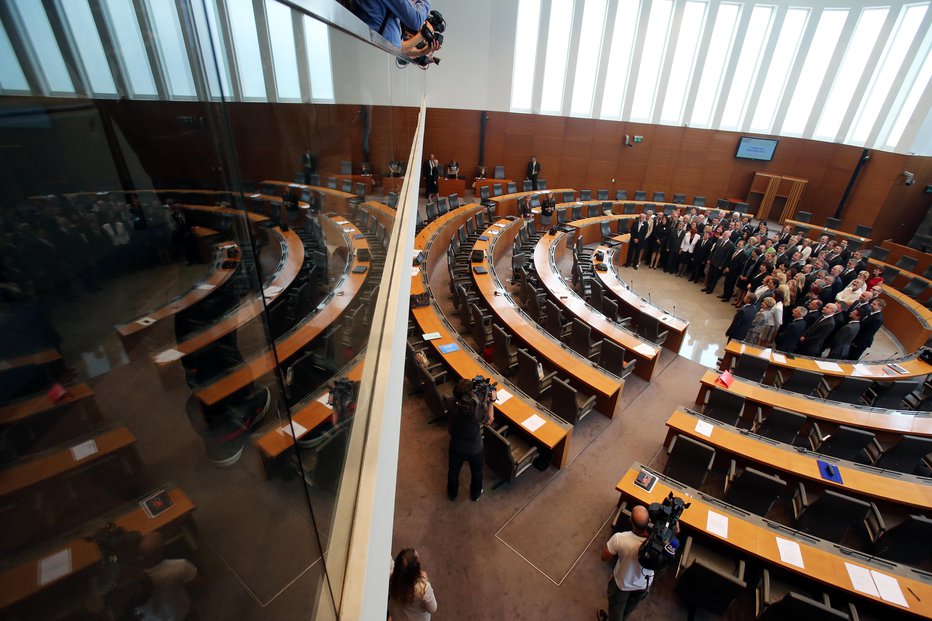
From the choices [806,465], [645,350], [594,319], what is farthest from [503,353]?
[806,465]

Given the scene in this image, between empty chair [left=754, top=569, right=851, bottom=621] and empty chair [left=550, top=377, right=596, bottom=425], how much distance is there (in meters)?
2.44

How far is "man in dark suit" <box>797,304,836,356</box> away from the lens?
7.25 m

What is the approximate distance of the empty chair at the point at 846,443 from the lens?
502 cm

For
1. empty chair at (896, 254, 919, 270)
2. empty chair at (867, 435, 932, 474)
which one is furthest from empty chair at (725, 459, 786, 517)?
empty chair at (896, 254, 919, 270)

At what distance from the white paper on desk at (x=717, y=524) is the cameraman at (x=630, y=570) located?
98cm

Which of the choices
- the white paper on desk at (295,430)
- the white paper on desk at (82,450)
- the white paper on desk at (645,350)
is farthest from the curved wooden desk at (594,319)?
the white paper on desk at (82,450)

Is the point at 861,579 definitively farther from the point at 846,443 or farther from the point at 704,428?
the point at 846,443

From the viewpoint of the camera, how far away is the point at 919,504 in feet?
13.6

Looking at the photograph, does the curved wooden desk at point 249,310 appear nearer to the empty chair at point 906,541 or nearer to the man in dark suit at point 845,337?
the empty chair at point 906,541

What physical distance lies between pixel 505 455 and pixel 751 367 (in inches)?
187

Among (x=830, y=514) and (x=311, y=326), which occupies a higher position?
(x=311, y=326)

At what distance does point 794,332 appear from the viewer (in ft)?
23.9

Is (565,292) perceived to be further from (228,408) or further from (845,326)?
(228,408)

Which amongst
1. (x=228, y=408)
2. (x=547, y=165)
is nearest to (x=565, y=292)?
(x=228, y=408)
